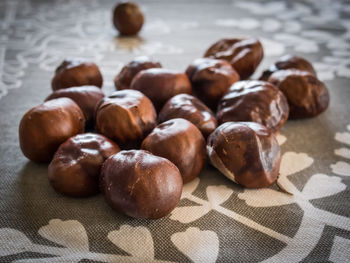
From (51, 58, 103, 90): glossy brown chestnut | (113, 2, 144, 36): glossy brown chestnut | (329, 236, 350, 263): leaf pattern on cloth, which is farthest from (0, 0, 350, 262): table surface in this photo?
(113, 2, 144, 36): glossy brown chestnut

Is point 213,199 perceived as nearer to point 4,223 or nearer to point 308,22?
point 4,223

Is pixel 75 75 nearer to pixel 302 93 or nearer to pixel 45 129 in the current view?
pixel 45 129

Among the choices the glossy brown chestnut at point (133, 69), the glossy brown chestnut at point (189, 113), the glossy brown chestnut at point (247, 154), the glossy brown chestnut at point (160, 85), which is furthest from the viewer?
the glossy brown chestnut at point (133, 69)

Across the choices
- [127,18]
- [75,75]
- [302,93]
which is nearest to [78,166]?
[75,75]

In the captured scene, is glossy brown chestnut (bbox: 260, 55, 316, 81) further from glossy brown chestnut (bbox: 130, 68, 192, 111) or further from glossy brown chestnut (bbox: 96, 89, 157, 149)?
glossy brown chestnut (bbox: 96, 89, 157, 149)

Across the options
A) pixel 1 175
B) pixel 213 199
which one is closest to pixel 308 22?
pixel 213 199

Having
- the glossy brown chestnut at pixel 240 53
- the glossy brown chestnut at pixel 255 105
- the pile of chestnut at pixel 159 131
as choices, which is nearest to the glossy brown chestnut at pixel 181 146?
the pile of chestnut at pixel 159 131

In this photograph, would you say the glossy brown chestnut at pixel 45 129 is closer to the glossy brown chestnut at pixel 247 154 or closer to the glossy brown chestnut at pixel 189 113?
the glossy brown chestnut at pixel 189 113
